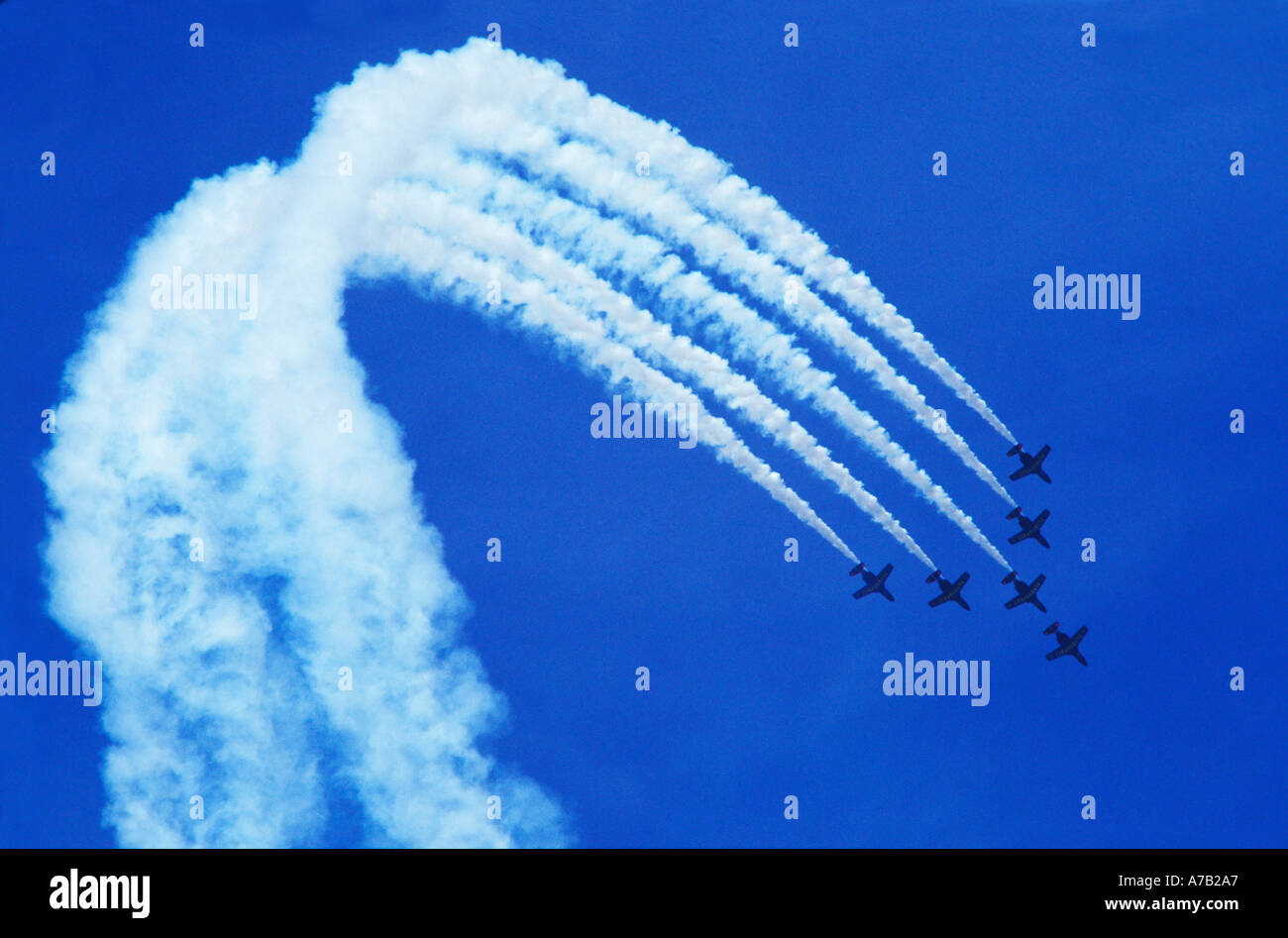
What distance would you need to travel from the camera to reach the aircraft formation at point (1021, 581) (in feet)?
188

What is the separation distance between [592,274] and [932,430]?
1105cm

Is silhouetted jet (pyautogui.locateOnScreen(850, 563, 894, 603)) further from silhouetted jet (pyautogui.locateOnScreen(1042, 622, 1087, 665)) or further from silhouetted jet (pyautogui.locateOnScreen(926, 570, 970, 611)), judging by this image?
silhouetted jet (pyautogui.locateOnScreen(1042, 622, 1087, 665))

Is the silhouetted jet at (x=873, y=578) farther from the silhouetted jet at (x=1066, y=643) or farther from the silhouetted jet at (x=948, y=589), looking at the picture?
the silhouetted jet at (x=1066, y=643)

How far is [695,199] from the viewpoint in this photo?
51.8 m

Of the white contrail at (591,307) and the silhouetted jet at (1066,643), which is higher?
the white contrail at (591,307)

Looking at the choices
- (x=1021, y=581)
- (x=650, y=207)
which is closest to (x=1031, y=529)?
(x=1021, y=581)

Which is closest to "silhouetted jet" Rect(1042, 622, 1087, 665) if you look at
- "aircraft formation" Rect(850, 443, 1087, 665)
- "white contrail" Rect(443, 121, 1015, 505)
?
"aircraft formation" Rect(850, 443, 1087, 665)

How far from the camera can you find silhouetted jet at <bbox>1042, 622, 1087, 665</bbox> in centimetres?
6028

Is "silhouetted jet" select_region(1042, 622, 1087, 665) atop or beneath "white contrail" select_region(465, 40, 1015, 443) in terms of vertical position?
beneath

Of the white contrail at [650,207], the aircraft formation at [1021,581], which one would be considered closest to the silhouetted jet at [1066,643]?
the aircraft formation at [1021,581]

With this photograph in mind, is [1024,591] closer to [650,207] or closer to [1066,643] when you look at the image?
[1066,643]

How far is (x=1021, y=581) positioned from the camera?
5988cm

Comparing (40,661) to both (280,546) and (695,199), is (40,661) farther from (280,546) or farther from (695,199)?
(695,199)

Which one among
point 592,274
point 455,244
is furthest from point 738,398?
point 455,244
